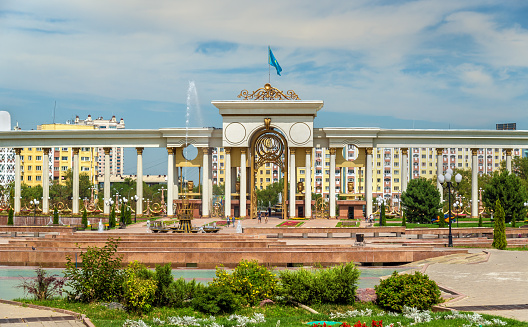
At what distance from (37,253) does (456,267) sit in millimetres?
16790

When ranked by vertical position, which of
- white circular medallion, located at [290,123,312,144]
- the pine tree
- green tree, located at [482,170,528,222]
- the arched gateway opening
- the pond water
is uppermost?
white circular medallion, located at [290,123,312,144]

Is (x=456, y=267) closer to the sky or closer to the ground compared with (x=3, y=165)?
closer to the ground

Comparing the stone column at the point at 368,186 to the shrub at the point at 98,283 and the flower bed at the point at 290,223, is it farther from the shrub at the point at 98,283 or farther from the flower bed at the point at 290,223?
the shrub at the point at 98,283

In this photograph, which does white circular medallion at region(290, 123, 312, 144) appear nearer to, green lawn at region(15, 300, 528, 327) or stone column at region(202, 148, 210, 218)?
stone column at region(202, 148, 210, 218)

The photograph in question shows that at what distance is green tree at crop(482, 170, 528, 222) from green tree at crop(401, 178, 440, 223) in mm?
4092

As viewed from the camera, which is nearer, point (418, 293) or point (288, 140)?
point (418, 293)

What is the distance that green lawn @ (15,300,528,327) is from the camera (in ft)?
46.5

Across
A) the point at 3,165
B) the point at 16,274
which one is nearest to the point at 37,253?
the point at 16,274

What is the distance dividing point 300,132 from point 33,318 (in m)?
42.4

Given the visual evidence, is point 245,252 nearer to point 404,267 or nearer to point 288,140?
point 404,267

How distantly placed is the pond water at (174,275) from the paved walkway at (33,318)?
2916mm

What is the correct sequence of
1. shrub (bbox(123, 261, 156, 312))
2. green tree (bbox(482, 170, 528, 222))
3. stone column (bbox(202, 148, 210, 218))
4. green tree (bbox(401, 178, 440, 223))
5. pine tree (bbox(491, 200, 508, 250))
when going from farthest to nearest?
stone column (bbox(202, 148, 210, 218)) → green tree (bbox(401, 178, 440, 223)) → green tree (bbox(482, 170, 528, 222)) → pine tree (bbox(491, 200, 508, 250)) → shrub (bbox(123, 261, 156, 312))

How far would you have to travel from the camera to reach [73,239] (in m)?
33.7

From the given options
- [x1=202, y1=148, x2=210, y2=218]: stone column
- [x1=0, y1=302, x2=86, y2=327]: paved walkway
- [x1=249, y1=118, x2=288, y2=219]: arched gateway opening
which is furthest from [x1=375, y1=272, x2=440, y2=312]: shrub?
[x1=202, y1=148, x2=210, y2=218]: stone column
